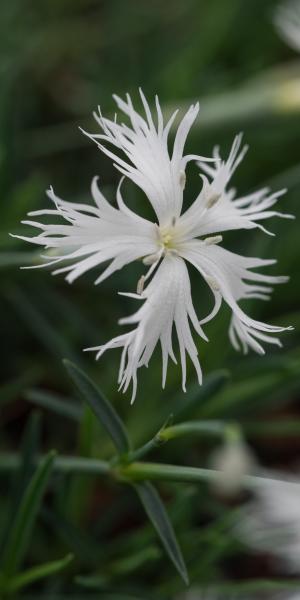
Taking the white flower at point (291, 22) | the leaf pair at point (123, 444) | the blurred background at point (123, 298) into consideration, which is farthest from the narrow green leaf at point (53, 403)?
the white flower at point (291, 22)

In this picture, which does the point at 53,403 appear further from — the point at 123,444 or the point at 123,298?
the point at 123,298

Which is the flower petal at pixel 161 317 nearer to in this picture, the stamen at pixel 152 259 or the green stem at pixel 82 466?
the stamen at pixel 152 259

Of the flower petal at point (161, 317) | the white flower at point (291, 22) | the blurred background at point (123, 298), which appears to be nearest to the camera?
the flower petal at point (161, 317)

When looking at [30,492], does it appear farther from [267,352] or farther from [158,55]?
[158,55]

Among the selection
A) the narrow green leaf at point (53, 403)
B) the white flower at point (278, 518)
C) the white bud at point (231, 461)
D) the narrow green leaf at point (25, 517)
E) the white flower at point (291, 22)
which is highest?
the white flower at point (291, 22)

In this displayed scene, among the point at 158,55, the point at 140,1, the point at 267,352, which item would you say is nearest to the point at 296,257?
the point at 267,352

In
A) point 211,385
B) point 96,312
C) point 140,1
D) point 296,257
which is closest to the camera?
point 211,385
